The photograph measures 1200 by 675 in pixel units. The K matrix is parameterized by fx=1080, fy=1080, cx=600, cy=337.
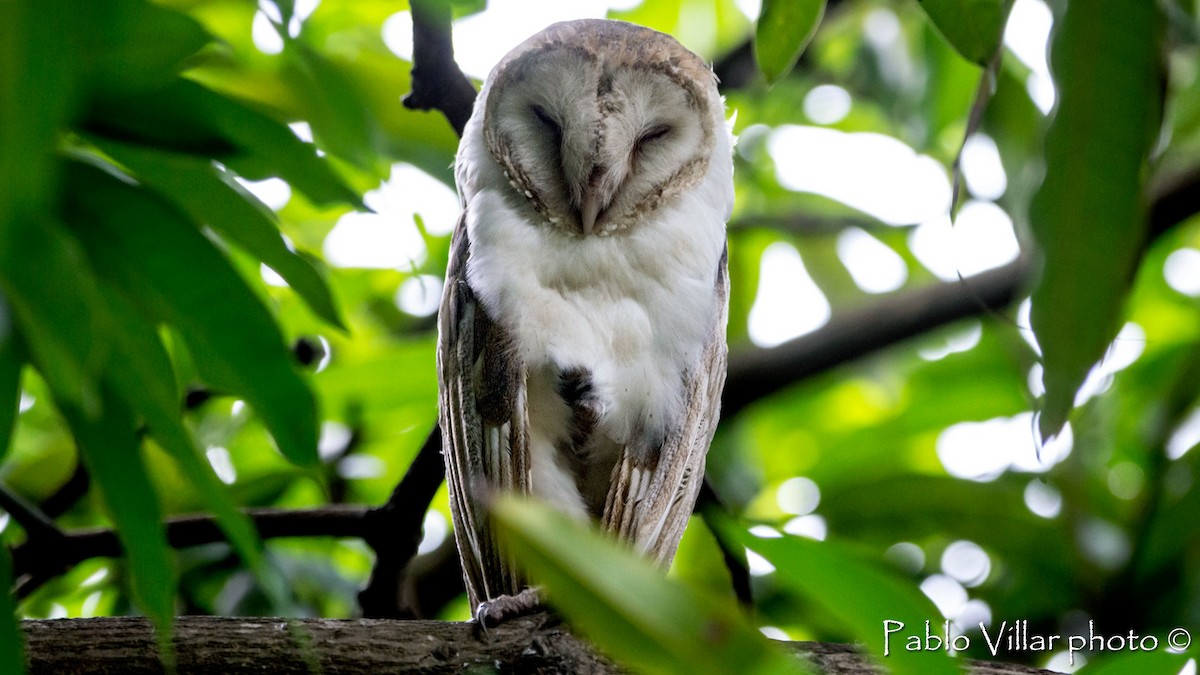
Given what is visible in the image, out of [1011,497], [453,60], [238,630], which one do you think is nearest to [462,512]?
[238,630]

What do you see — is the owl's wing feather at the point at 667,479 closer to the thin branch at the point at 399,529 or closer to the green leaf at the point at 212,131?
the thin branch at the point at 399,529

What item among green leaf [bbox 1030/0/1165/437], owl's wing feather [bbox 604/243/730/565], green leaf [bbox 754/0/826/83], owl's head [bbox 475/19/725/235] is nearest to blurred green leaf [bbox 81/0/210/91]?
green leaf [bbox 754/0/826/83]

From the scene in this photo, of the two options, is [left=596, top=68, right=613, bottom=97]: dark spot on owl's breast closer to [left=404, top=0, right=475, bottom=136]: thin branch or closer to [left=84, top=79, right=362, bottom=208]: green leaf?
[left=404, top=0, right=475, bottom=136]: thin branch

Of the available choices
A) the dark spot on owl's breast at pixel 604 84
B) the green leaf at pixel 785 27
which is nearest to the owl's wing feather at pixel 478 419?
the dark spot on owl's breast at pixel 604 84

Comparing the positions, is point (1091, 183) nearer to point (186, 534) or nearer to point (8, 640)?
point (8, 640)

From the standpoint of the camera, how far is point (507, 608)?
1.67m

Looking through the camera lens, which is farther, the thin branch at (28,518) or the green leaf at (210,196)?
the thin branch at (28,518)

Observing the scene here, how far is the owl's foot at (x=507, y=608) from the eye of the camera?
164 centimetres

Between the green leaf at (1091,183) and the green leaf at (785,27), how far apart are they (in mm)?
436

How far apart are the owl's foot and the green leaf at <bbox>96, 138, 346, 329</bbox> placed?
0.65 m

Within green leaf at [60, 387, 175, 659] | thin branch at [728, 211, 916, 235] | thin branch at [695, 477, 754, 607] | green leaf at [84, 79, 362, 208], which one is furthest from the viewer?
thin branch at [728, 211, 916, 235]

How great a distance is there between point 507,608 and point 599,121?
820mm

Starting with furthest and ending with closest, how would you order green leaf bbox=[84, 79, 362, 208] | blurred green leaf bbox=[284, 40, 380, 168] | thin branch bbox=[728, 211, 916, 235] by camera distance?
thin branch bbox=[728, 211, 916, 235], blurred green leaf bbox=[284, 40, 380, 168], green leaf bbox=[84, 79, 362, 208]

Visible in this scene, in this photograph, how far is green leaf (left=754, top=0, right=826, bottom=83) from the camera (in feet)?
3.96
